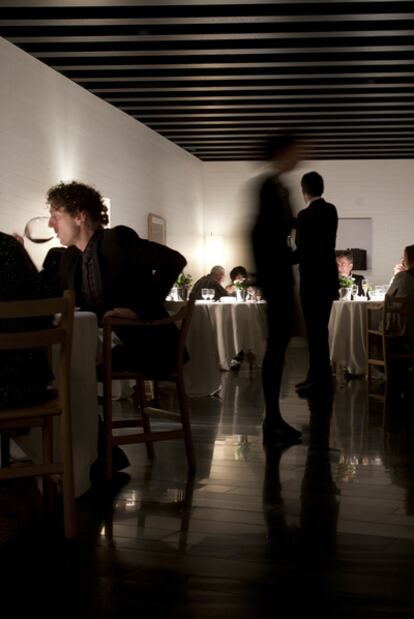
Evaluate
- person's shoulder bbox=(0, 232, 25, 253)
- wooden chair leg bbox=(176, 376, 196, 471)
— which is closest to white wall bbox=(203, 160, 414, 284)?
wooden chair leg bbox=(176, 376, 196, 471)

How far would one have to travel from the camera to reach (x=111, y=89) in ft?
29.8

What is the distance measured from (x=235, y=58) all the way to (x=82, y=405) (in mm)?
5278

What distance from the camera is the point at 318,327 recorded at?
659cm

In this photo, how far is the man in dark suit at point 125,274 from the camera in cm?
405

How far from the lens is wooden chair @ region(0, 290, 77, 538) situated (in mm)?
2668

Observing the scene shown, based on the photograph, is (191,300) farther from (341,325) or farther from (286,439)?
(341,325)

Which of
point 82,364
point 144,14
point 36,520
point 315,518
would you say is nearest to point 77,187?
point 82,364

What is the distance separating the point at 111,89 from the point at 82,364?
6.15 m

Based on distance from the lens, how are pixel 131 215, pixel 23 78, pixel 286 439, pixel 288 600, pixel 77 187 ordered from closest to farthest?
1. pixel 288 600
2. pixel 77 187
3. pixel 286 439
4. pixel 23 78
5. pixel 131 215

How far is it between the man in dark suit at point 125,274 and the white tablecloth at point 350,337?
4392 millimetres

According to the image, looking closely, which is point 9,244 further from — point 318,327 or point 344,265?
point 344,265

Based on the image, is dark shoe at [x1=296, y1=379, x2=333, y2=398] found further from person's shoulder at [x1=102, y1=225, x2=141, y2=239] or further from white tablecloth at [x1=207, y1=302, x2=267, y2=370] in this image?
person's shoulder at [x1=102, y1=225, x2=141, y2=239]

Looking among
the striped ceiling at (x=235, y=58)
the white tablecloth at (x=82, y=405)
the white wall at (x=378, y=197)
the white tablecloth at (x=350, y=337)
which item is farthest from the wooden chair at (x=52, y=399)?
the white wall at (x=378, y=197)

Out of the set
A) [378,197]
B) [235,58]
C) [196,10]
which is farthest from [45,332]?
[378,197]
